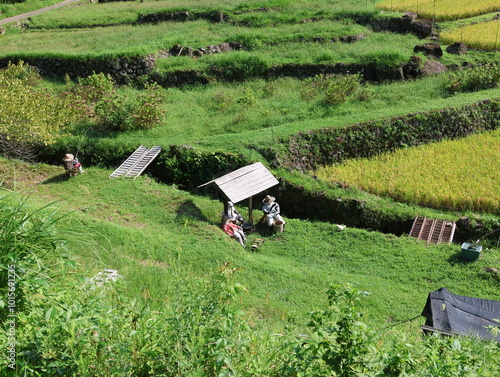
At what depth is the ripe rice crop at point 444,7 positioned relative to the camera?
2281 centimetres

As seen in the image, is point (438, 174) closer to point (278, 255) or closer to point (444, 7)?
point (278, 255)

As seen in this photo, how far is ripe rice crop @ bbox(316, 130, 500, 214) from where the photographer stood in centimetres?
1128

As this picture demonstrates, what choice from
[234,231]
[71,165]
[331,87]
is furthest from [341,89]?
[71,165]

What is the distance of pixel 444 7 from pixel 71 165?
19.6 meters

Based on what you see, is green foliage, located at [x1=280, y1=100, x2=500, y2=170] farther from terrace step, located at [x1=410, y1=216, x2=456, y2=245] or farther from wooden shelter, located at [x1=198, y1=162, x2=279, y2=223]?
terrace step, located at [x1=410, y1=216, x2=456, y2=245]

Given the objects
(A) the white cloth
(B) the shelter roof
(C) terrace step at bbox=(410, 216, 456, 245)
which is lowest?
(C) terrace step at bbox=(410, 216, 456, 245)

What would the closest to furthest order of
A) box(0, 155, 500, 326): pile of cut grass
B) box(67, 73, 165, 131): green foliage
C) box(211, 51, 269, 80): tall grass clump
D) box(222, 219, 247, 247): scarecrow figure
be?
1. box(0, 155, 500, 326): pile of cut grass
2. box(222, 219, 247, 247): scarecrow figure
3. box(67, 73, 165, 131): green foliage
4. box(211, 51, 269, 80): tall grass clump

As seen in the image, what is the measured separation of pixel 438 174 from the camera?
12.2 m

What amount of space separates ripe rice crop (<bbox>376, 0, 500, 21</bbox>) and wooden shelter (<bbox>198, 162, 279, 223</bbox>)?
1516 cm

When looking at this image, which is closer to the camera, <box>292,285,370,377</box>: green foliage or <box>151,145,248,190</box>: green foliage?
<box>292,285,370,377</box>: green foliage

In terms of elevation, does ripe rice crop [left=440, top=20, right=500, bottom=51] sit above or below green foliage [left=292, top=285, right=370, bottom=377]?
below

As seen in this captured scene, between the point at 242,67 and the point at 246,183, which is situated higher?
the point at 242,67

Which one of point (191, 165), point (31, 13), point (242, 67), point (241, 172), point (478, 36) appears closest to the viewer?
point (241, 172)

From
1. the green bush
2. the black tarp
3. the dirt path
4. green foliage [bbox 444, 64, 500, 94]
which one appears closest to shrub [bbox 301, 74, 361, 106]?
the green bush
